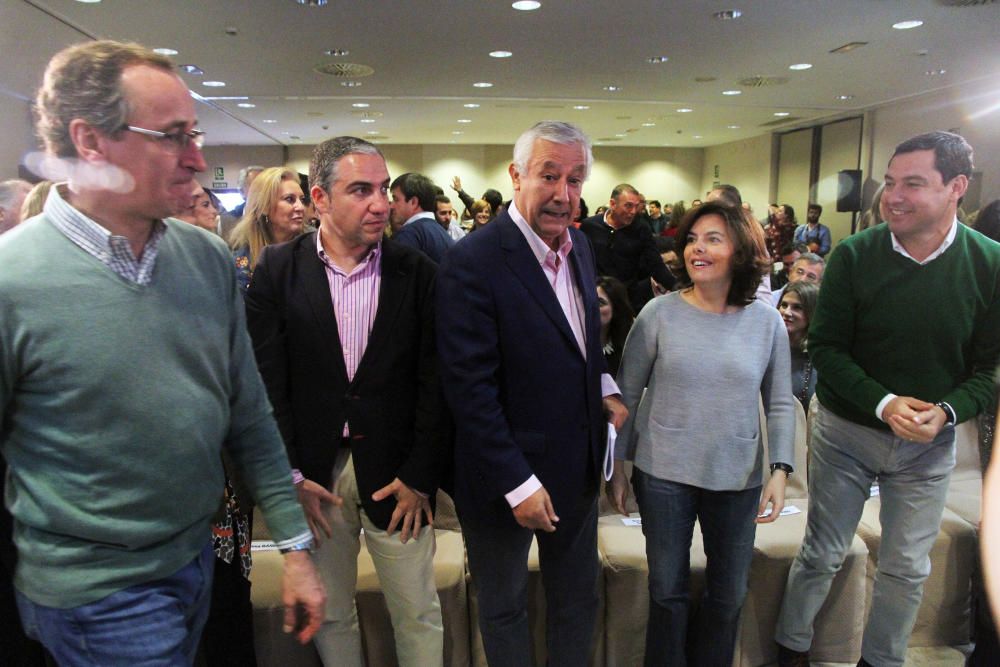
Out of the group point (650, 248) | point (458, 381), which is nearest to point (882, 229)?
point (458, 381)

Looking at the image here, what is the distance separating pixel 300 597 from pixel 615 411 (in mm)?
909

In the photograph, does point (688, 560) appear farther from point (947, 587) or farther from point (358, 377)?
point (947, 587)

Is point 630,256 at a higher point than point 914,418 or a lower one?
higher

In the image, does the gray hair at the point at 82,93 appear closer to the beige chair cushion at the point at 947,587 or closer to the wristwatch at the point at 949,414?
the wristwatch at the point at 949,414

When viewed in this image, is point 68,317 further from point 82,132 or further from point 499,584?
point 499,584

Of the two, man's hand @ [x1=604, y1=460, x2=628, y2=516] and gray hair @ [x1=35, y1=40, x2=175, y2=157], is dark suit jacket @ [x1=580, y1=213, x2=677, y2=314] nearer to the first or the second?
man's hand @ [x1=604, y1=460, x2=628, y2=516]

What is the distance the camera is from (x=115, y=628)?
3.32ft

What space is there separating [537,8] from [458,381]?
16.4ft

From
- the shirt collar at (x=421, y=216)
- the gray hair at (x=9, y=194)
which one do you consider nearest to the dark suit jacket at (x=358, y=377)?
the gray hair at (x=9, y=194)

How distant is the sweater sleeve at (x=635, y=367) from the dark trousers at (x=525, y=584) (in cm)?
23

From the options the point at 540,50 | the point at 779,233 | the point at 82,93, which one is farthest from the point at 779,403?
the point at 540,50

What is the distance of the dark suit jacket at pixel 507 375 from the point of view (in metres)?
1.53

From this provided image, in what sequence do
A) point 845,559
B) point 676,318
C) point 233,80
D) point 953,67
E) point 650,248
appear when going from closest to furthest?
1. point 676,318
2. point 845,559
3. point 650,248
4. point 953,67
5. point 233,80

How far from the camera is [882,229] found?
1.98 meters
